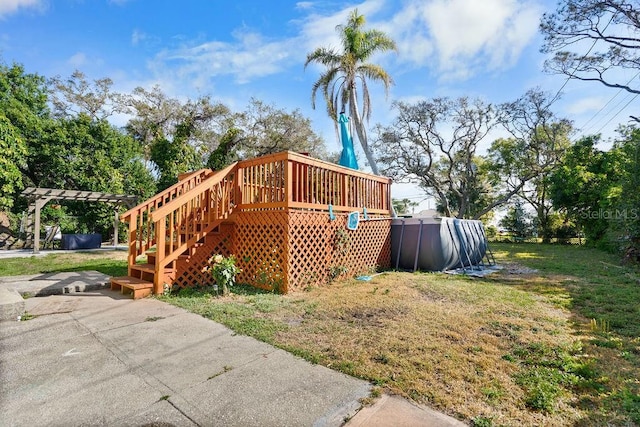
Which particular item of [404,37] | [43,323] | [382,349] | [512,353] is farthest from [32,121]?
[512,353]

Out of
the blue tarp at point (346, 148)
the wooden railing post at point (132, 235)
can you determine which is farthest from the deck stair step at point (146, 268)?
the blue tarp at point (346, 148)

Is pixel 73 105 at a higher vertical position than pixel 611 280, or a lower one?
higher

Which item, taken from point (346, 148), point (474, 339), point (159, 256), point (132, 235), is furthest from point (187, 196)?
point (474, 339)

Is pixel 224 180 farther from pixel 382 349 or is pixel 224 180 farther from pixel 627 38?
pixel 627 38

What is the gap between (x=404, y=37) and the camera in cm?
1245

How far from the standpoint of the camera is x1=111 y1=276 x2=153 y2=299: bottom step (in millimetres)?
4770

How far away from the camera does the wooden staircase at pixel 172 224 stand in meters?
4.87

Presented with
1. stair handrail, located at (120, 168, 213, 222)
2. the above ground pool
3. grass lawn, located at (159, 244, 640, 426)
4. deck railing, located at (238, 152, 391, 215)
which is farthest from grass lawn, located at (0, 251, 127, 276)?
the above ground pool

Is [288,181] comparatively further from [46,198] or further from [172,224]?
[46,198]

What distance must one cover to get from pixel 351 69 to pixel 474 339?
12066 mm

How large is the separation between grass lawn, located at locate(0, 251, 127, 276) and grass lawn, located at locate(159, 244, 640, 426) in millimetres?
3903

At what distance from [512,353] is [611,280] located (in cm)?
619

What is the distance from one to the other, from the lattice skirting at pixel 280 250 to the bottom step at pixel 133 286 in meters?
0.50

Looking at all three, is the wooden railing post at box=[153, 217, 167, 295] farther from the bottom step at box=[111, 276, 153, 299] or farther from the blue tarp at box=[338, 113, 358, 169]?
the blue tarp at box=[338, 113, 358, 169]
